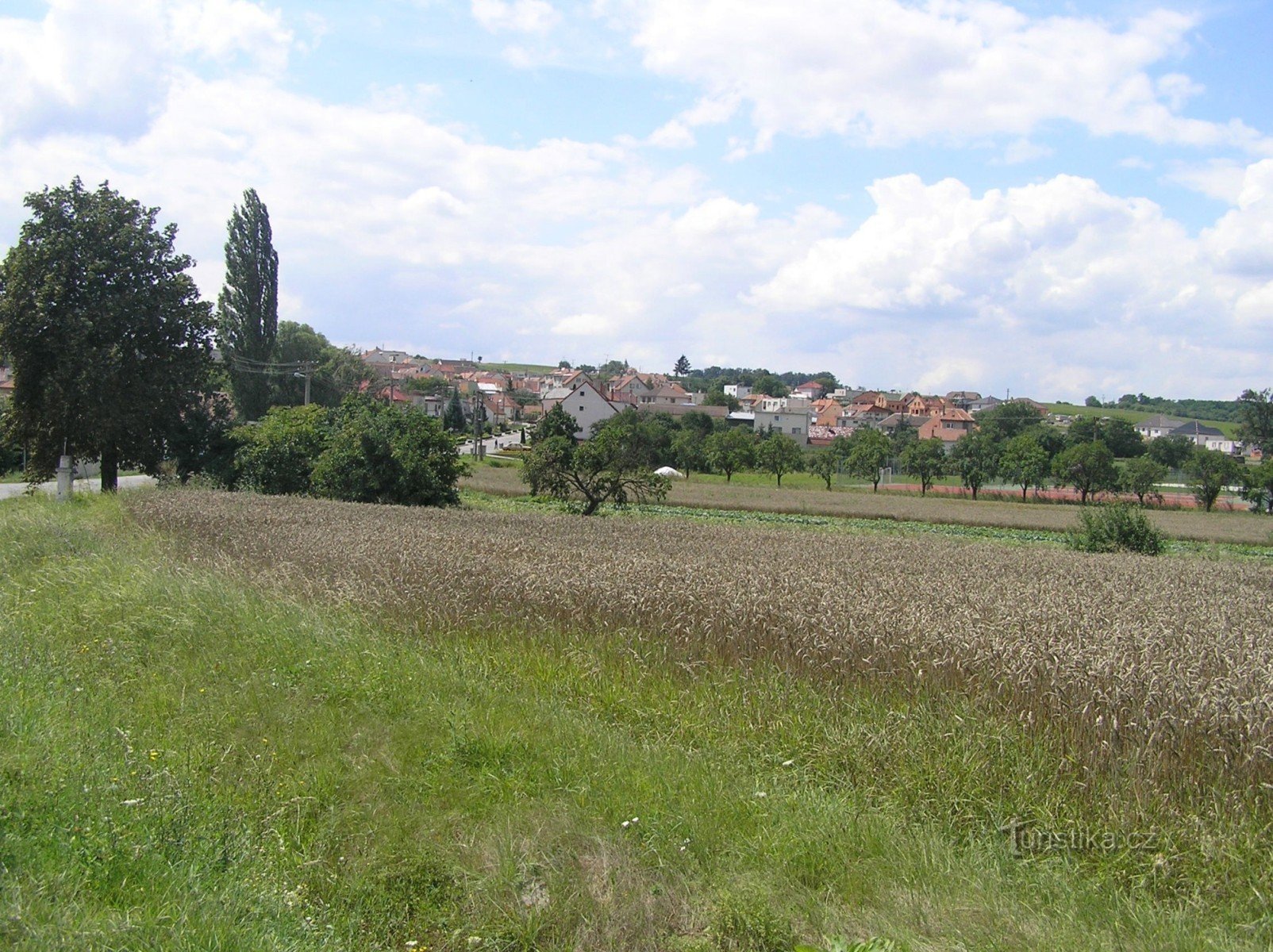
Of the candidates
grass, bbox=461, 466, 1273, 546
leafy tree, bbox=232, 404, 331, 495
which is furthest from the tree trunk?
grass, bbox=461, 466, 1273, 546

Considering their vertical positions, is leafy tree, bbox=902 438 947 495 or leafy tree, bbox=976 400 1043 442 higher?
leafy tree, bbox=976 400 1043 442

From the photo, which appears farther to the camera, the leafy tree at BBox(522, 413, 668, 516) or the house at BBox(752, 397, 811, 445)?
the house at BBox(752, 397, 811, 445)

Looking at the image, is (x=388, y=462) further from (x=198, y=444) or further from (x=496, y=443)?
(x=496, y=443)

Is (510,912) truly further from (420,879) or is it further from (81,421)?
(81,421)

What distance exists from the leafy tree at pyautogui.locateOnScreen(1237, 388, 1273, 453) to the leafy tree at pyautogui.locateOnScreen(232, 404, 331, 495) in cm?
11528

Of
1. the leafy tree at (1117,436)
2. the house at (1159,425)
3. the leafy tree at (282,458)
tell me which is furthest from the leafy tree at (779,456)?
the house at (1159,425)

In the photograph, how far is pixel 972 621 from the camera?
340 inches

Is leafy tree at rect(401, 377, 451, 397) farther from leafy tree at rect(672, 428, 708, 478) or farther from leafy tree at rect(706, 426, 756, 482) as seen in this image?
leafy tree at rect(706, 426, 756, 482)

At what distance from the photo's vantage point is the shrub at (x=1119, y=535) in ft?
Answer: 86.7

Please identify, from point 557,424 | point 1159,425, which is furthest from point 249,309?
point 1159,425

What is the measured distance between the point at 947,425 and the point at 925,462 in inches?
3242

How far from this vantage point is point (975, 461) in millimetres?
88625

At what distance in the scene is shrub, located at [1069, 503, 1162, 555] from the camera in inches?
1041

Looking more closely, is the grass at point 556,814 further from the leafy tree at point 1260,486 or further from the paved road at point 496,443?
the paved road at point 496,443
